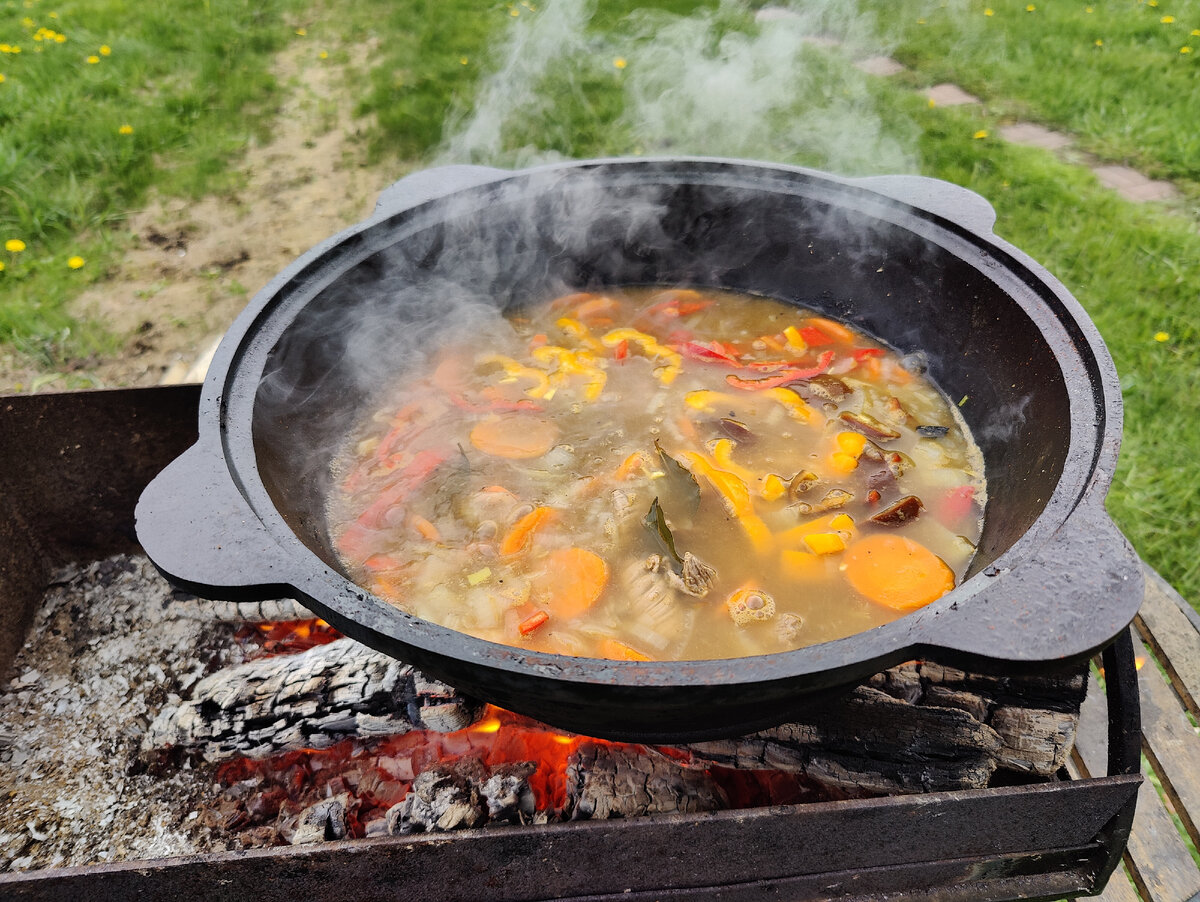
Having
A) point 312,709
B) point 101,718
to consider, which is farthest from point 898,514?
point 101,718

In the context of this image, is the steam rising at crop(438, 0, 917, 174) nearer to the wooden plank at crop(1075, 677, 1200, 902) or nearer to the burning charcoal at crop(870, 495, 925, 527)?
the burning charcoal at crop(870, 495, 925, 527)

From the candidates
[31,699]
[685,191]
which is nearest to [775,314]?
[685,191]

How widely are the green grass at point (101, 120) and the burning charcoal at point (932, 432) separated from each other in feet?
15.4

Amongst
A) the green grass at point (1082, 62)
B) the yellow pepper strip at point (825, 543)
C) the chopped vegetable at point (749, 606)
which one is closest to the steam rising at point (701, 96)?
the green grass at point (1082, 62)

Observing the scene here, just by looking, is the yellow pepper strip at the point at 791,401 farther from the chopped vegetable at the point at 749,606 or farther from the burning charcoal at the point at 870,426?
the chopped vegetable at the point at 749,606

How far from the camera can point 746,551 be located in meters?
2.55

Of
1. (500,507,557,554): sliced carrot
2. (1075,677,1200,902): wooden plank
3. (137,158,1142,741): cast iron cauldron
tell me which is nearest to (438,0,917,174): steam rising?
(137,158,1142,741): cast iron cauldron

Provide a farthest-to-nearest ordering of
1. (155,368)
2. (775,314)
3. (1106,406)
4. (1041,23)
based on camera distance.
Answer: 1. (1041,23)
2. (155,368)
3. (775,314)
4. (1106,406)

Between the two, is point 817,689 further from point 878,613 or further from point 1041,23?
point 1041,23

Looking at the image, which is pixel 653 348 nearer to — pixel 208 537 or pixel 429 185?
pixel 429 185

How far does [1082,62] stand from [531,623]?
→ 708cm

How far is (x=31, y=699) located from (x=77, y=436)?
3.22 ft

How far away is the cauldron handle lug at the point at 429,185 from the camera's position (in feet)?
10.1

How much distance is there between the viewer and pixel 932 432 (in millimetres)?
3037
